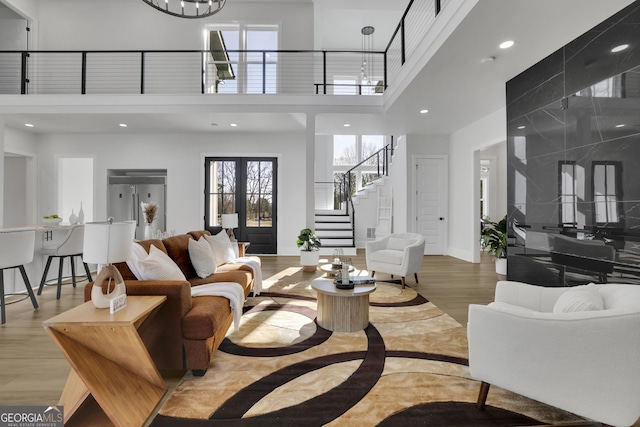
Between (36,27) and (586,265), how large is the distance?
458 inches

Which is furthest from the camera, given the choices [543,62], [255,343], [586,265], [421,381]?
[543,62]

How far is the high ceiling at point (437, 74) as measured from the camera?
3.07m

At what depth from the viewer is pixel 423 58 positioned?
4.13 meters

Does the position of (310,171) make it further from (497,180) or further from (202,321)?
(497,180)

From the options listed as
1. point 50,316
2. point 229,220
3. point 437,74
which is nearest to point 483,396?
point 437,74

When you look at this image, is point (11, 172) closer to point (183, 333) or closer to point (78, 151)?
point (78, 151)

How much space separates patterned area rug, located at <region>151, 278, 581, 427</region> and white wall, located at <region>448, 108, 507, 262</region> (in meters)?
4.21

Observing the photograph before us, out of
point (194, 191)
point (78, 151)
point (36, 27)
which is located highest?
point (36, 27)

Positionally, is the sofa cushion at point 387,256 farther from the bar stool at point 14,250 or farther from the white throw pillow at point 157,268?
the bar stool at point 14,250

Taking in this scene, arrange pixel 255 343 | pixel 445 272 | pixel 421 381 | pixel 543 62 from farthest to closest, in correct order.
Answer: pixel 445 272 → pixel 543 62 → pixel 255 343 → pixel 421 381

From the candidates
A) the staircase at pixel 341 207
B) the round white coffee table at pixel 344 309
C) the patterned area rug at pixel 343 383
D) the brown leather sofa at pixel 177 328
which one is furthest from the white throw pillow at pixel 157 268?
the staircase at pixel 341 207

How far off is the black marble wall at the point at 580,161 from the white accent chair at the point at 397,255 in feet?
4.39

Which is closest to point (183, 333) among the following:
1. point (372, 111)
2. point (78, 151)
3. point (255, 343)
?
point (255, 343)

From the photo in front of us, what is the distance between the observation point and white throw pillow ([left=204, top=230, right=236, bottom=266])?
13.8ft
